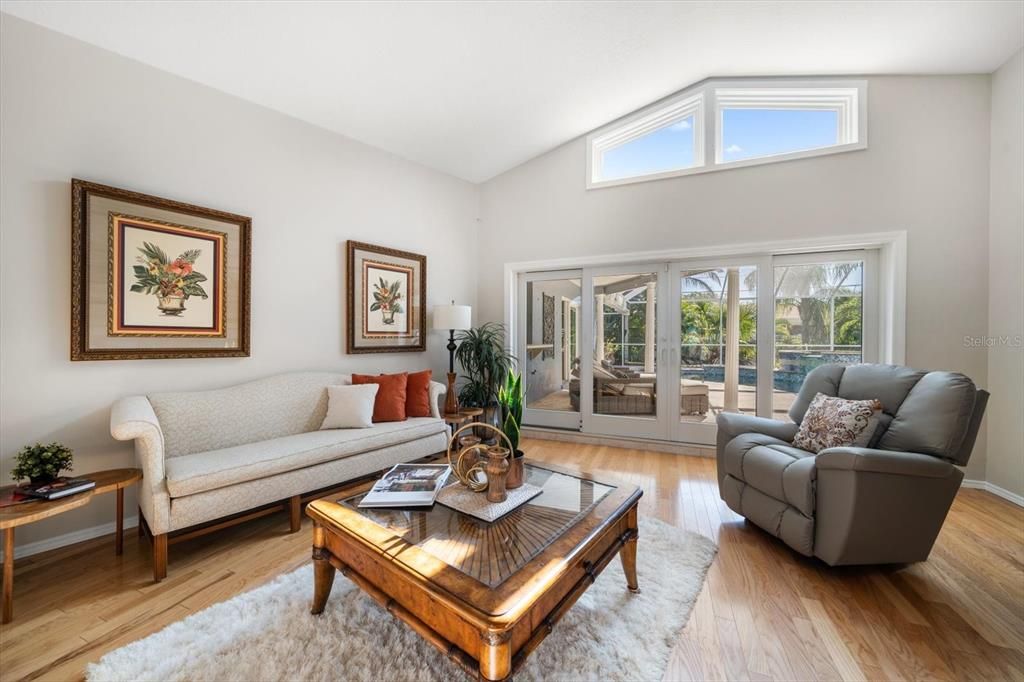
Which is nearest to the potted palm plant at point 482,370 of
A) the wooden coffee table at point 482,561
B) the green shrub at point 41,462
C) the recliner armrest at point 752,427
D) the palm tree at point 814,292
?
the recliner armrest at point 752,427

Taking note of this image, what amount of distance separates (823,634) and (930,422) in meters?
1.10

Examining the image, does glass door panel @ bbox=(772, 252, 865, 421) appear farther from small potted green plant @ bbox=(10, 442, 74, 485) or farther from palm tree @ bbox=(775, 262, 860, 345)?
small potted green plant @ bbox=(10, 442, 74, 485)

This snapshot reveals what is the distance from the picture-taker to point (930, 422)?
186cm

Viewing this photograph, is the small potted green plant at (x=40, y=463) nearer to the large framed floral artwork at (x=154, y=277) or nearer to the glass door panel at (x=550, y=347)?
the large framed floral artwork at (x=154, y=277)

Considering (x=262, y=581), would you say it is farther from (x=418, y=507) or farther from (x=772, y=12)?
(x=772, y=12)

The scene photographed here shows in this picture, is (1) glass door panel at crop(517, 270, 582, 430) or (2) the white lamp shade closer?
(2) the white lamp shade

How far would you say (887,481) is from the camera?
176cm

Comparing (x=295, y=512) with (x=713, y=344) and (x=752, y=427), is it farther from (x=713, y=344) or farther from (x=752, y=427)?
(x=713, y=344)

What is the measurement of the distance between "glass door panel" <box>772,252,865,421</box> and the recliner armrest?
1305 millimetres

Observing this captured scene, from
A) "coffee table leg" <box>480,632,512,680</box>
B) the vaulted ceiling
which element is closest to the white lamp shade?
the vaulted ceiling

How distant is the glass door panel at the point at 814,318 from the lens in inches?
137

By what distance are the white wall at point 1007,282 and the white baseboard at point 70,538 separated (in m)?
5.73

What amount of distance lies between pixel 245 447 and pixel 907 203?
5.01 meters

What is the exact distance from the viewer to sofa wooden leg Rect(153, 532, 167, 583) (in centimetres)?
189
